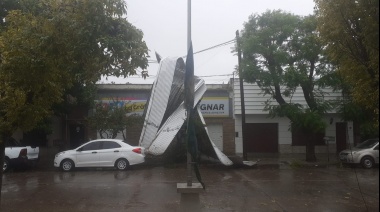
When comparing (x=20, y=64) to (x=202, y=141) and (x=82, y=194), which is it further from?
(x=202, y=141)

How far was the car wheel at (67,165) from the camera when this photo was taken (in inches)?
806

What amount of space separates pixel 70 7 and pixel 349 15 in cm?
546

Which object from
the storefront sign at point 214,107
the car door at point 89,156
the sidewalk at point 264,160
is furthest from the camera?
the storefront sign at point 214,107

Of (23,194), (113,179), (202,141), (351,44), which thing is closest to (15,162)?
(113,179)

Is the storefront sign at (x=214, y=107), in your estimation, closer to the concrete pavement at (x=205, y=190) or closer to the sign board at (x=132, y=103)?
the sign board at (x=132, y=103)

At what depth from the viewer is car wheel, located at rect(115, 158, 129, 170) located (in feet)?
67.0

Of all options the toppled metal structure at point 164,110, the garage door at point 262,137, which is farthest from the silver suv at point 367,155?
the garage door at point 262,137

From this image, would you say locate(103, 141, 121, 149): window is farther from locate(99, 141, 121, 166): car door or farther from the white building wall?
the white building wall

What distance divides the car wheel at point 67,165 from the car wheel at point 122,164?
6.51ft

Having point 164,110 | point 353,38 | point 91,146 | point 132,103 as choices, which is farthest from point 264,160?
point 353,38

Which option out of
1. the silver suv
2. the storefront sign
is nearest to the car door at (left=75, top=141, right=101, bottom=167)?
the storefront sign

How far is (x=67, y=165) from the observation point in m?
20.5

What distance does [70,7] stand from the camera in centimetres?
891

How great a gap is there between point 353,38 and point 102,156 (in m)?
13.6
